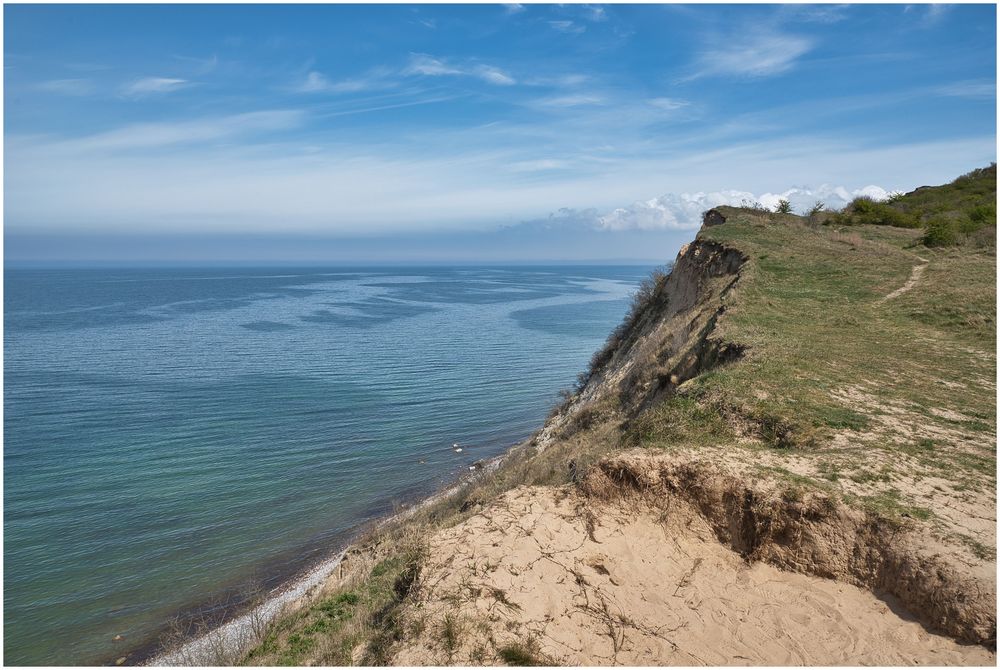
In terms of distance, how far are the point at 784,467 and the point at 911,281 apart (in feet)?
56.4

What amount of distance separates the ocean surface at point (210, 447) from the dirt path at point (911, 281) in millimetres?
16081

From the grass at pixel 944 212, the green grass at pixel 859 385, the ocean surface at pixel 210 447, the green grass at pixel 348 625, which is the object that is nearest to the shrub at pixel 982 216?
the grass at pixel 944 212

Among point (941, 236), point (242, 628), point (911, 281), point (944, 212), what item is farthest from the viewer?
point (944, 212)

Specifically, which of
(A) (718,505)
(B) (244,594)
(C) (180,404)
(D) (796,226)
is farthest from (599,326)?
(A) (718,505)

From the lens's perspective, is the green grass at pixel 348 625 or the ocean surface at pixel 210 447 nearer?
the green grass at pixel 348 625

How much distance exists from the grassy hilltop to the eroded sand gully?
0.20ft

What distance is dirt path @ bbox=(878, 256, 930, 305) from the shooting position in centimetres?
2017

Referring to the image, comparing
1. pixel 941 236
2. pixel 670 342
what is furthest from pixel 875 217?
pixel 670 342

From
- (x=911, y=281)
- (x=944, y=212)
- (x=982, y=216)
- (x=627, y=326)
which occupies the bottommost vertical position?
(x=627, y=326)

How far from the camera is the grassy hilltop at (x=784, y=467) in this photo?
7.17 metres

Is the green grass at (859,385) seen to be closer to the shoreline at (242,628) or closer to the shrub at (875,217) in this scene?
the shoreline at (242,628)

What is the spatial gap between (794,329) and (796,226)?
76.3 feet

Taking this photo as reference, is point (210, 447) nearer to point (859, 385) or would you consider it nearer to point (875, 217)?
point (859, 385)

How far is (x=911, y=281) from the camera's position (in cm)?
2205
